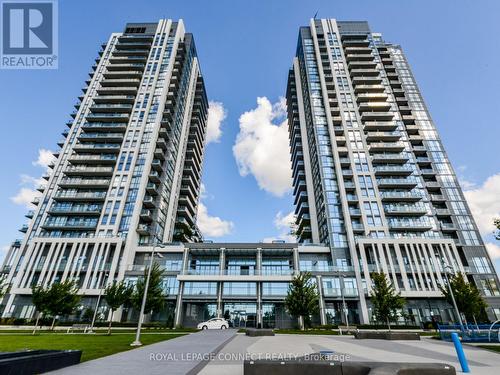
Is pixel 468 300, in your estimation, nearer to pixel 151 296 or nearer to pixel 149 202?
pixel 151 296

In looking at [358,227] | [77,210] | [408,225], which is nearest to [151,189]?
[77,210]

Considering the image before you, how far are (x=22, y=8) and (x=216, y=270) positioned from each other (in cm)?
4336

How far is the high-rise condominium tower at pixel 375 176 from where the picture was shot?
4422cm

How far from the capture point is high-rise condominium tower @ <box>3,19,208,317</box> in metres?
44.7

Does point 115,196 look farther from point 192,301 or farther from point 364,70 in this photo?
point 364,70

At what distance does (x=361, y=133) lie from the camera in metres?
59.7

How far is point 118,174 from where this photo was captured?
5444 cm

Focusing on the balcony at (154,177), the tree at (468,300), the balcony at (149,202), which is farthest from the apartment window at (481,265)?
the balcony at (154,177)

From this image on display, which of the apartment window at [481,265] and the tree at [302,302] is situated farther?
the apartment window at [481,265]

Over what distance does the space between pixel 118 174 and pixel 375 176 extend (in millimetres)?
54729

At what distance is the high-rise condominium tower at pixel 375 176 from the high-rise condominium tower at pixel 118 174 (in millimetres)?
33522

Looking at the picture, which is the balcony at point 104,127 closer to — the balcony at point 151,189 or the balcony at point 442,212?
the balcony at point 151,189

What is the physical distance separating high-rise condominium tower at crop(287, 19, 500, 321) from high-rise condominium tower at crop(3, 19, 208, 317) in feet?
110

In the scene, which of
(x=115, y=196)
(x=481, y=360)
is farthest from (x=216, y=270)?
(x=481, y=360)
